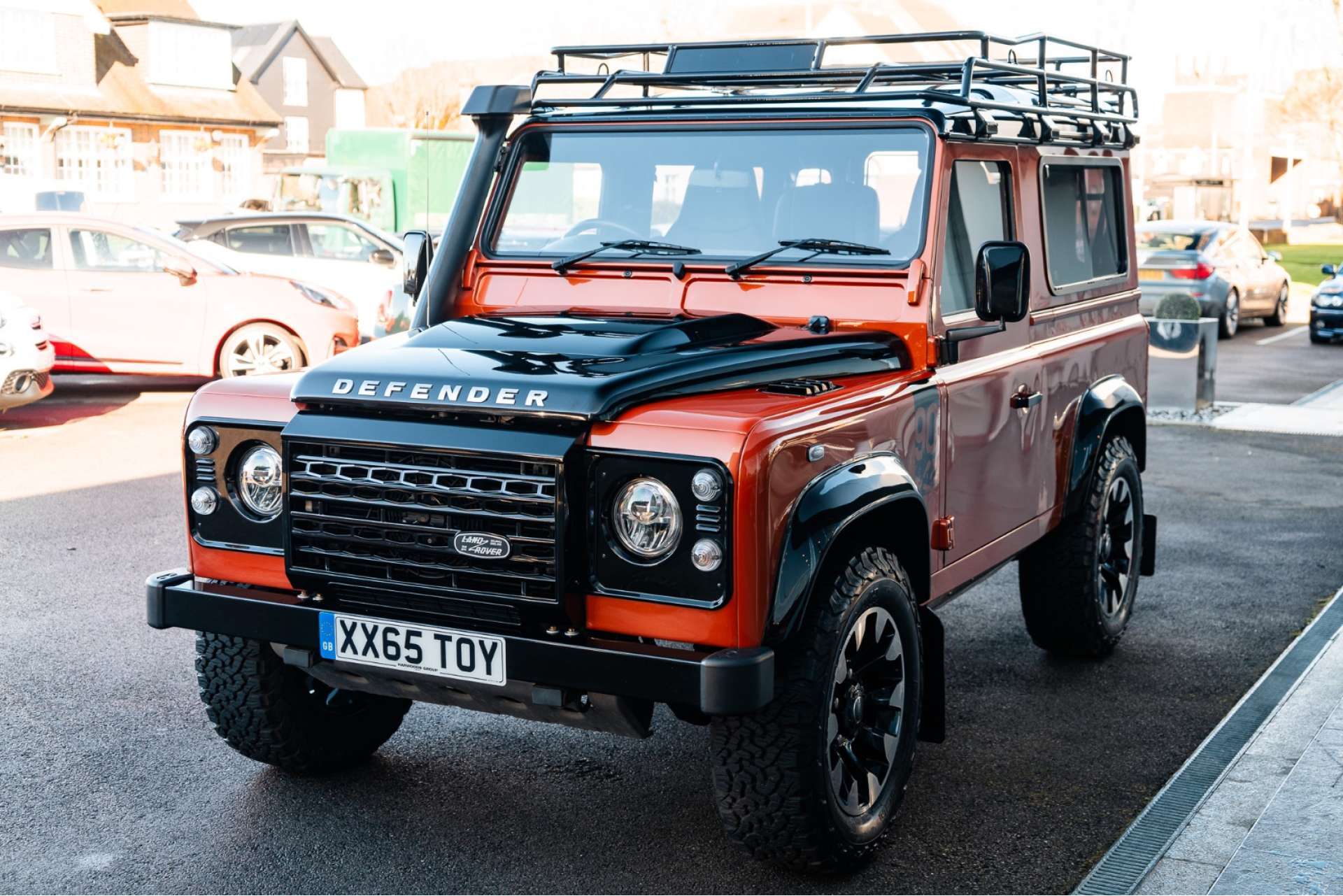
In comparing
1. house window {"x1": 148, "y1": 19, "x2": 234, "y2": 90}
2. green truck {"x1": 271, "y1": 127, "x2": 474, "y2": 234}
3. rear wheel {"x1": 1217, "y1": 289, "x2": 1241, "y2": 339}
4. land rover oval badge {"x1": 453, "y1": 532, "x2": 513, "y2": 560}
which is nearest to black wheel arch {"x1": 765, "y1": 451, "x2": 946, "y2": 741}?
land rover oval badge {"x1": 453, "y1": 532, "x2": 513, "y2": 560}

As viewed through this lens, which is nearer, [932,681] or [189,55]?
[932,681]

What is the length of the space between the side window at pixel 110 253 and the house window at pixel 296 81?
5814cm

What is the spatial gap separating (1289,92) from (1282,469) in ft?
183

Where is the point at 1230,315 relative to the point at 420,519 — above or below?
above

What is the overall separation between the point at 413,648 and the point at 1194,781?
2.66 meters

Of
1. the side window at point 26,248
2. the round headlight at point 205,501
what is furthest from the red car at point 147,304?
the round headlight at point 205,501

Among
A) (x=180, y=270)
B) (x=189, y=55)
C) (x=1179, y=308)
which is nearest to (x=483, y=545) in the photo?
(x=180, y=270)

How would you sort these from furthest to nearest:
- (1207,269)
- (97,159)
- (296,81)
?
(296,81) → (97,159) → (1207,269)

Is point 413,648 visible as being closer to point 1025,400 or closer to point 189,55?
point 1025,400

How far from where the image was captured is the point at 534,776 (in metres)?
5.02

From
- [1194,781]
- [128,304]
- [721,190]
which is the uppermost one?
[128,304]

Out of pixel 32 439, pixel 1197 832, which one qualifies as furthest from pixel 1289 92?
pixel 1197 832

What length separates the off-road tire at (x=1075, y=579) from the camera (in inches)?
239

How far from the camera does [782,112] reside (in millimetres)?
5047
